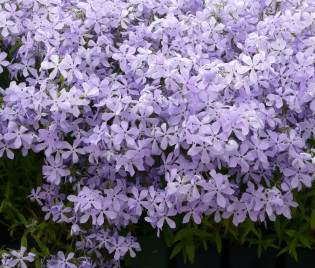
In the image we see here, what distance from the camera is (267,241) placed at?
152 cm

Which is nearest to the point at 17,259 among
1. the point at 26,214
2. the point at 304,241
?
the point at 26,214

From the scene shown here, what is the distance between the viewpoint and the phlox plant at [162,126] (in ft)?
4.60

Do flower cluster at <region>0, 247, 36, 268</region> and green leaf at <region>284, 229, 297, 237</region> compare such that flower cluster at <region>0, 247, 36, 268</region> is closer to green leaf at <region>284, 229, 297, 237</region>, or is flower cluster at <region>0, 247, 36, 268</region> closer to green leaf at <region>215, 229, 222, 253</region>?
green leaf at <region>215, 229, 222, 253</region>

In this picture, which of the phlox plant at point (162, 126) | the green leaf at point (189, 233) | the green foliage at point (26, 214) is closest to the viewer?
the phlox plant at point (162, 126)

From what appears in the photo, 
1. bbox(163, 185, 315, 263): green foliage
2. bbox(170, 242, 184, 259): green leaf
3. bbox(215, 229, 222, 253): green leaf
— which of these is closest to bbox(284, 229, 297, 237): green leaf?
bbox(163, 185, 315, 263): green foliage

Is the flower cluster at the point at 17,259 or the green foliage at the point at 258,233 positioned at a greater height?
the green foliage at the point at 258,233

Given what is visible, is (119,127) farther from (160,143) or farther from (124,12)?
(124,12)

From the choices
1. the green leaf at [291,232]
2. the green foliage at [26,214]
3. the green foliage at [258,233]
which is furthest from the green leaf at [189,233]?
the green foliage at [26,214]

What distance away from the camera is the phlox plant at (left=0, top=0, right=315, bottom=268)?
4.60 ft

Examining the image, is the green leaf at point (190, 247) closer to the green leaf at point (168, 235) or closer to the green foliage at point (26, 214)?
the green leaf at point (168, 235)

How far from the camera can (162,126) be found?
1408 mm

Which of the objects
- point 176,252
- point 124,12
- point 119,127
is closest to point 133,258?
point 176,252

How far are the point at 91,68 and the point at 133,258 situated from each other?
0.55 meters

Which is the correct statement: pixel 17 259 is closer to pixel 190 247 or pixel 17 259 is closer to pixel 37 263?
pixel 37 263
